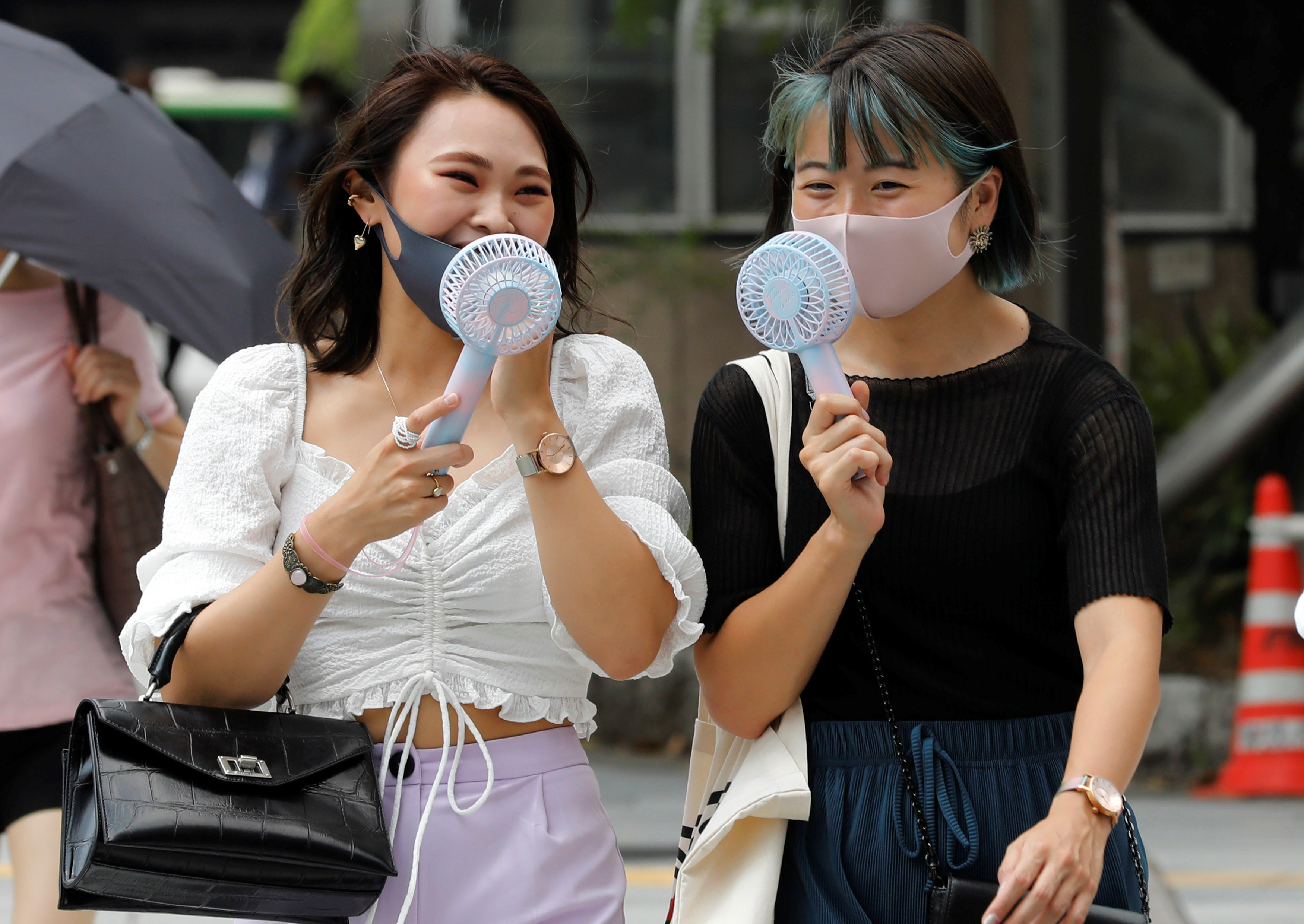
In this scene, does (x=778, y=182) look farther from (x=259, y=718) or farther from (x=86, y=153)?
(x=86, y=153)

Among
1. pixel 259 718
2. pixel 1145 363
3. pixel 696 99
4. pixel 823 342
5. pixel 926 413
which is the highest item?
pixel 823 342

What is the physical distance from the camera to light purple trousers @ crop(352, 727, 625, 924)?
83.8 inches

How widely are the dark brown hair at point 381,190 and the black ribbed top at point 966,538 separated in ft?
1.49

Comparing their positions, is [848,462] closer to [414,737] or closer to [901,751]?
[901,751]

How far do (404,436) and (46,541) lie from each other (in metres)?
1.39

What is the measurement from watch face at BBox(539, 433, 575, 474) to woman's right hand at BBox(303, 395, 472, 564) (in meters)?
0.10

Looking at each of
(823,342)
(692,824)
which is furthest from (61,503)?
(823,342)

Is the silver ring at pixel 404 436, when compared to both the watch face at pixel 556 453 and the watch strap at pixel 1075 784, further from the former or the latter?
the watch strap at pixel 1075 784

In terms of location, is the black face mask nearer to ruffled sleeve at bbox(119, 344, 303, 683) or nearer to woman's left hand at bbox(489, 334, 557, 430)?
woman's left hand at bbox(489, 334, 557, 430)

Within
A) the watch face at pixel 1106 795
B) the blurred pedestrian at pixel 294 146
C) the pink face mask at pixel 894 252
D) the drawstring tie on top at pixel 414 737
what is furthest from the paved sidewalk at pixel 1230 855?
the blurred pedestrian at pixel 294 146

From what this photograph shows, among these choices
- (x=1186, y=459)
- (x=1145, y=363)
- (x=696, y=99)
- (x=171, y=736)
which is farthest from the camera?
(x=1145, y=363)

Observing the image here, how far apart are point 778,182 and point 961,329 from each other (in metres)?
0.33

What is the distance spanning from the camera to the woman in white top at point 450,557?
2.07 meters

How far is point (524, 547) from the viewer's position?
218 cm
